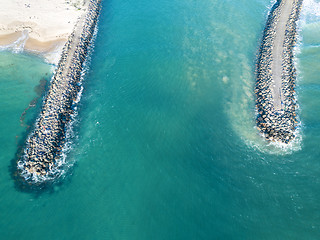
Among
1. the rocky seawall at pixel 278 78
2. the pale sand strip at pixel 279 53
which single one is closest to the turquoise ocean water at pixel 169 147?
→ the rocky seawall at pixel 278 78

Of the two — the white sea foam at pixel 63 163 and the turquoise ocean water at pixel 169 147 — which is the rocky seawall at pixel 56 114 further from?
the turquoise ocean water at pixel 169 147

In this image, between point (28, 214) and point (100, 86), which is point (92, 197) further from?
point (100, 86)

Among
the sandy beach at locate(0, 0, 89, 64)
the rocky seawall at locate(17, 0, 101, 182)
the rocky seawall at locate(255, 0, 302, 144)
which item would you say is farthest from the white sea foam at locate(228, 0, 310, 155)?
the sandy beach at locate(0, 0, 89, 64)

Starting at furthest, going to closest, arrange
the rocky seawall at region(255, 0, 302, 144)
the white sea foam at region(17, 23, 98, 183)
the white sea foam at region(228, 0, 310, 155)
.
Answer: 1. the rocky seawall at region(255, 0, 302, 144)
2. the white sea foam at region(228, 0, 310, 155)
3. the white sea foam at region(17, 23, 98, 183)

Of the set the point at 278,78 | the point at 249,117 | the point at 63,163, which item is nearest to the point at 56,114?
the point at 63,163

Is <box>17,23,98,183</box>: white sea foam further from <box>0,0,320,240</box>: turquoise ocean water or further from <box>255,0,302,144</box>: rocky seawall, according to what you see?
<box>255,0,302,144</box>: rocky seawall

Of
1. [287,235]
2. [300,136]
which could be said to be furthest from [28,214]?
[300,136]
